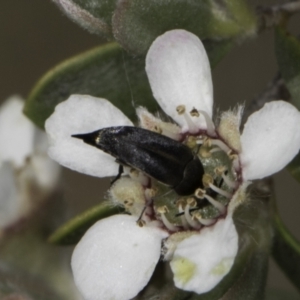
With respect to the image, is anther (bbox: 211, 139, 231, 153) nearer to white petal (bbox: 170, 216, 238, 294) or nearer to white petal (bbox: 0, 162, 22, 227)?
white petal (bbox: 170, 216, 238, 294)

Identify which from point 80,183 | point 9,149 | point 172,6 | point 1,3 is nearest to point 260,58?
point 80,183

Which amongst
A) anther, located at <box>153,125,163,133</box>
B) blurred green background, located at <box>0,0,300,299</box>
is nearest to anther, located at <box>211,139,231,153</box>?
anther, located at <box>153,125,163,133</box>

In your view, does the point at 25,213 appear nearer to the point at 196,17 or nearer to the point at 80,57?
the point at 80,57

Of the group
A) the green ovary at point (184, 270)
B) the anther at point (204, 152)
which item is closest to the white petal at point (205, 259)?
the green ovary at point (184, 270)

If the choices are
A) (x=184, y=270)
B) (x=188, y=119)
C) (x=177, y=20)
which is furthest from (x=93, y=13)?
(x=184, y=270)

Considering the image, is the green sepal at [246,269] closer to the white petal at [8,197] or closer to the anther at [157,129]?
the anther at [157,129]

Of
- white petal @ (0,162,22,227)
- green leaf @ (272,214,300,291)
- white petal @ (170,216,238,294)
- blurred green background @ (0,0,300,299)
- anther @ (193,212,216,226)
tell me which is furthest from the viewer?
blurred green background @ (0,0,300,299)
